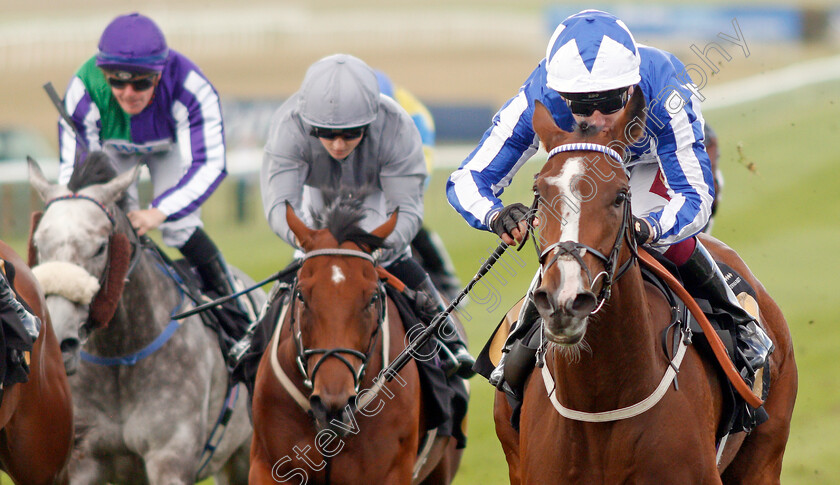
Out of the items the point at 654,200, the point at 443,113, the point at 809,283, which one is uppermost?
the point at 654,200

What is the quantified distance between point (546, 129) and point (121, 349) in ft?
8.83

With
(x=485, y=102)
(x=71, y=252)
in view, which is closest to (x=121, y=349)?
(x=71, y=252)

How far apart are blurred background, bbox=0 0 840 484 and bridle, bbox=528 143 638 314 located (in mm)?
1220

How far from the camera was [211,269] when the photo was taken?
5.93 metres

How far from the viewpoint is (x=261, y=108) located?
71.9ft

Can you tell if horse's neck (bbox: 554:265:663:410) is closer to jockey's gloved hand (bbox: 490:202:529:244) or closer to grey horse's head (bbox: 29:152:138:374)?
jockey's gloved hand (bbox: 490:202:529:244)

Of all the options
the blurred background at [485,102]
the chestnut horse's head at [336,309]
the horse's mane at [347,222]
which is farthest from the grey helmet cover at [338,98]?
the blurred background at [485,102]

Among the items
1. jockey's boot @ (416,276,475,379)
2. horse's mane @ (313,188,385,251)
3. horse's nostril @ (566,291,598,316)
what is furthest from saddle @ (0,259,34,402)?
horse's nostril @ (566,291,598,316)

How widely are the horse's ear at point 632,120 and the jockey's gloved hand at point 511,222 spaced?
39cm

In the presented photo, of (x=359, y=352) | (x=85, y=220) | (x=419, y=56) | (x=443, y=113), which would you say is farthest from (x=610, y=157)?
(x=419, y=56)

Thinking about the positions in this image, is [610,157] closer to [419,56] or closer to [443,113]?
[443,113]

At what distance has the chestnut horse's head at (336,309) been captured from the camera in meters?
4.15

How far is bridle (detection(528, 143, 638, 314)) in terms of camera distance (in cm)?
300

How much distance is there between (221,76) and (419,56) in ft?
25.6
